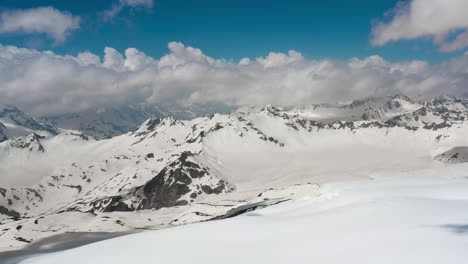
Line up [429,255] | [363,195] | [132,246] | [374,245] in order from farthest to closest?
[363,195], [132,246], [374,245], [429,255]

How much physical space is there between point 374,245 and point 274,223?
7.63 m

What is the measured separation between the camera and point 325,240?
46.7 ft

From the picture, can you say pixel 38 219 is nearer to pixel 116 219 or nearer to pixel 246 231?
pixel 116 219

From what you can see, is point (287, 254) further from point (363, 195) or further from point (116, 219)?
point (116, 219)

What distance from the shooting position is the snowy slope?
1184 centimetres

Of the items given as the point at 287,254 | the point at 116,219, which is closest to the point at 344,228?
the point at 287,254

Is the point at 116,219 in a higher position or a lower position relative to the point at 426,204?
lower

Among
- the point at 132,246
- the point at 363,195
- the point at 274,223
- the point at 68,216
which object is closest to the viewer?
the point at 132,246

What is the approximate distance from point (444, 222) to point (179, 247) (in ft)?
44.0

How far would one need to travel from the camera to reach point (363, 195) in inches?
1016

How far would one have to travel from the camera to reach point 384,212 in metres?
18.0

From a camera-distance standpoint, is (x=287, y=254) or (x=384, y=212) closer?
(x=287, y=254)

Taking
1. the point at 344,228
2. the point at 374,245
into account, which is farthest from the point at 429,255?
the point at 344,228

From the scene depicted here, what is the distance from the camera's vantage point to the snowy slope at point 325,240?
11844 mm
